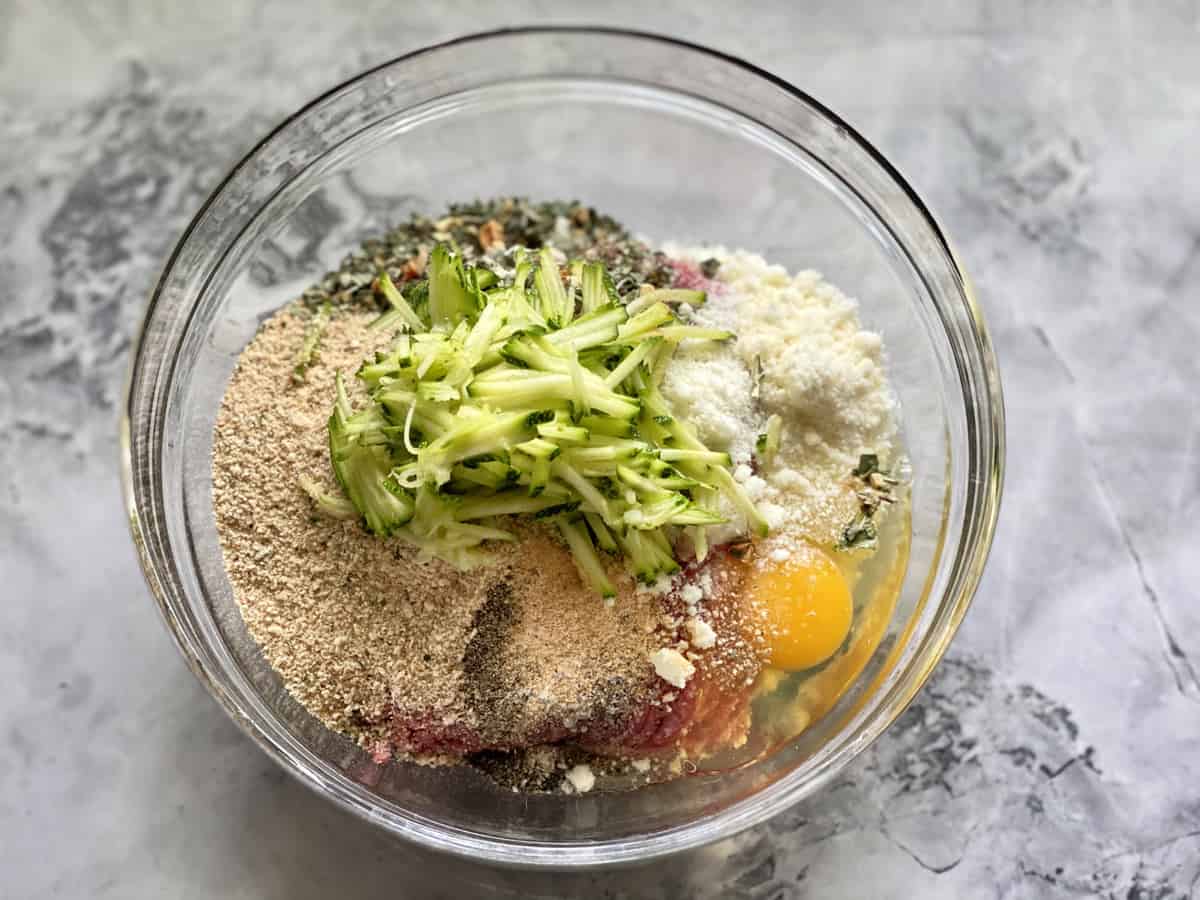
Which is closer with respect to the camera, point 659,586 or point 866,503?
point 659,586

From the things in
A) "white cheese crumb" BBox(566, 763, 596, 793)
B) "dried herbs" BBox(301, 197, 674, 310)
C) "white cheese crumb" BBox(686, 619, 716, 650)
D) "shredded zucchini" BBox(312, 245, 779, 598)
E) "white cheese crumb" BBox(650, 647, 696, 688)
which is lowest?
"white cheese crumb" BBox(566, 763, 596, 793)

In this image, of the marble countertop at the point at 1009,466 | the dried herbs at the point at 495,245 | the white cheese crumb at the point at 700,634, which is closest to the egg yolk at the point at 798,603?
the white cheese crumb at the point at 700,634

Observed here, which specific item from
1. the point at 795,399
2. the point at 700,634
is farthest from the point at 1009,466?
the point at 700,634

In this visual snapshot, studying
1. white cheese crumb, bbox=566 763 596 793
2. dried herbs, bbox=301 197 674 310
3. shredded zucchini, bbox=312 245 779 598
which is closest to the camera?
shredded zucchini, bbox=312 245 779 598

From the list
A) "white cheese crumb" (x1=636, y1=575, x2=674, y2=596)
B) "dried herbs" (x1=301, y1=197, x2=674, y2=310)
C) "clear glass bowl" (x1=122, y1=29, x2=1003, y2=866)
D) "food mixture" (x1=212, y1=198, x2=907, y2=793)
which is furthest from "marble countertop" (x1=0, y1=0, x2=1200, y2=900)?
"white cheese crumb" (x1=636, y1=575, x2=674, y2=596)

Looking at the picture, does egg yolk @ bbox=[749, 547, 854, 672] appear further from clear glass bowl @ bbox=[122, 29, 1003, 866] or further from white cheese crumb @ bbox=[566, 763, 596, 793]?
white cheese crumb @ bbox=[566, 763, 596, 793]

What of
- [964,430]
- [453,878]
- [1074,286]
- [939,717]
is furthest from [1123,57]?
[453,878]

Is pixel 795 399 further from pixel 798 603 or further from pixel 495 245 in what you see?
pixel 495 245
